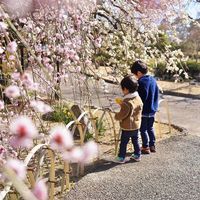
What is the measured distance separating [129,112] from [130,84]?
0.28 meters

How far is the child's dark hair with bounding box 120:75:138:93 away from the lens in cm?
379

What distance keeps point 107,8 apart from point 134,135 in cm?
250

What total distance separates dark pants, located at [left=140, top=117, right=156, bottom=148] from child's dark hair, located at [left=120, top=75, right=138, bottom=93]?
2.06 ft

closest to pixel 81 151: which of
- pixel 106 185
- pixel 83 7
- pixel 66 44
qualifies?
pixel 106 185

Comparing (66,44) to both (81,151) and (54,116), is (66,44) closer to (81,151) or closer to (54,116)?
(54,116)

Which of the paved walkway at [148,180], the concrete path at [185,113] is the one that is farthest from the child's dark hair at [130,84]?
the concrete path at [185,113]

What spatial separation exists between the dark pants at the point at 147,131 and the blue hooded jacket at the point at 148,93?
0.09m

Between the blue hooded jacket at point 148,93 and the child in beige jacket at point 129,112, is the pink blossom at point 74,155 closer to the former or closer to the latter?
the child in beige jacket at point 129,112

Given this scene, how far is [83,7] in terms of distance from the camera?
444 cm

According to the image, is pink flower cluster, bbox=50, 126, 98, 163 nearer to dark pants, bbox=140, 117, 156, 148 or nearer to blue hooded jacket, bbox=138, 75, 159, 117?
blue hooded jacket, bbox=138, 75, 159, 117

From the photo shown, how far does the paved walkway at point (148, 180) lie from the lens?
10.9ft

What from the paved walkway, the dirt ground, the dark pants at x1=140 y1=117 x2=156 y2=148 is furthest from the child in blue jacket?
the dirt ground

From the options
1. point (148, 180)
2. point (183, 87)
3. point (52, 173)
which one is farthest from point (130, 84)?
point (183, 87)

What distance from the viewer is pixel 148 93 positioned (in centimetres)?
421
